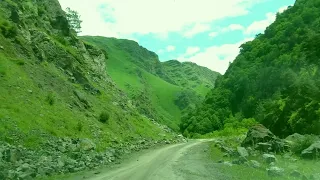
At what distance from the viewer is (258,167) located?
2147 cm

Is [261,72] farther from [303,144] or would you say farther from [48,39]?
[303,144]

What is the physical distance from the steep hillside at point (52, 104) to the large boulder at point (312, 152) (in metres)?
14.4

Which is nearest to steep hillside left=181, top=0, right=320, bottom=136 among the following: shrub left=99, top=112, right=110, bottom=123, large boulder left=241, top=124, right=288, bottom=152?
large boulder left=241, top=124, right=288, bottom=152

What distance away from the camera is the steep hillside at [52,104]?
24.5m

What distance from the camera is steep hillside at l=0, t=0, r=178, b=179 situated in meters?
24.5

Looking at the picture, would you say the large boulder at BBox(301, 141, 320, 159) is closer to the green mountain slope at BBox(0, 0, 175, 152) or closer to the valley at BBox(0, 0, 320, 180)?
the valley at BBox(0, 0, 320, 180)

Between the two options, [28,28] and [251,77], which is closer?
[28,28]

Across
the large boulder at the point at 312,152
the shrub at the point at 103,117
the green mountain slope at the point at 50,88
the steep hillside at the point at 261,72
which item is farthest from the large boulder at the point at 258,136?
the steep hillside at the point at 261,72

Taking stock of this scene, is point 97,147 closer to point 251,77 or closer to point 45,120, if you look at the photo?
point 45,120

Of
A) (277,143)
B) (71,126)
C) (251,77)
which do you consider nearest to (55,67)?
(71,126)

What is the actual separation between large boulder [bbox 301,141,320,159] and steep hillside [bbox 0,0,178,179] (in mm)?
14366

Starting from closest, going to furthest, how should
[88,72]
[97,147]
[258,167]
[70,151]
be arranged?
[258,167]
[70,151]
[97,147]
[88,72]

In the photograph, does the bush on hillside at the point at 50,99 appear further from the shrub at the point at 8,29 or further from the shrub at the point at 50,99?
the shrub at the point at 8,29

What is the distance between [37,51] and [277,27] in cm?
10369
